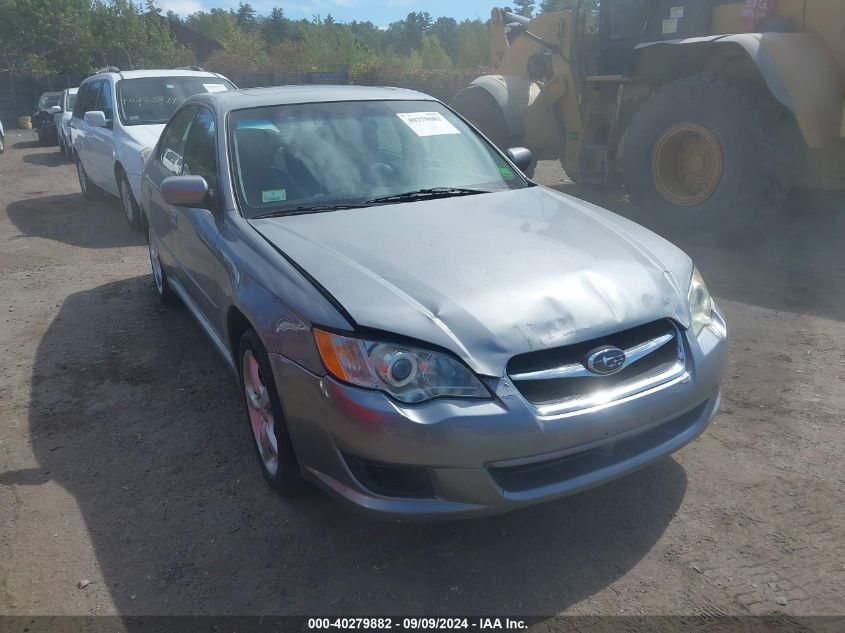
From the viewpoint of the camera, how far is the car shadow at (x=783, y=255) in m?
5.46

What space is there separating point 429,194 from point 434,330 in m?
1.46

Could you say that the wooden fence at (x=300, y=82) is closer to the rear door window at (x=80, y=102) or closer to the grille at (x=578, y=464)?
the rear door window at (x=80, y=102)

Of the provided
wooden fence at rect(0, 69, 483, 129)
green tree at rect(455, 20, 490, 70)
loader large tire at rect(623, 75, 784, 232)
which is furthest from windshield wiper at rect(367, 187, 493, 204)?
green tree at rect(455, 20, 490, 70)

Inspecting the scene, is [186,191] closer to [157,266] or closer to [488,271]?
[488,271]

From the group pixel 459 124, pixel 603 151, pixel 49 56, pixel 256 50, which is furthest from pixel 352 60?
pixel 459 124

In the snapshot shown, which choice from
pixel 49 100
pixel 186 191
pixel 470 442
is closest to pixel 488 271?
pixel 470 442

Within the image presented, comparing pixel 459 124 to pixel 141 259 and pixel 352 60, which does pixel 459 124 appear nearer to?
pixel 141 259

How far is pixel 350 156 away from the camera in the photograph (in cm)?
388

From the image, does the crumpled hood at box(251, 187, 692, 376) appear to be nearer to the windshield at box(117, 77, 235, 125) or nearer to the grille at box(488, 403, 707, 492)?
the grille at box(488, 403, 707, 492)

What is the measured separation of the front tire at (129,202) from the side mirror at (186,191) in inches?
195

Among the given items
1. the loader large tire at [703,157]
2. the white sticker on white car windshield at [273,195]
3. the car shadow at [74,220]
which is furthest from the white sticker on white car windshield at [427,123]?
the car shadow at [74,220]

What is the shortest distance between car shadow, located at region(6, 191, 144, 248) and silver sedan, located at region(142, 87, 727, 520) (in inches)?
200

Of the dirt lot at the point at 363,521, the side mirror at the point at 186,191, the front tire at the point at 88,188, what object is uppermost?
the side mirror at the point at 186,191

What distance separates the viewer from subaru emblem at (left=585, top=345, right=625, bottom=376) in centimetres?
255
